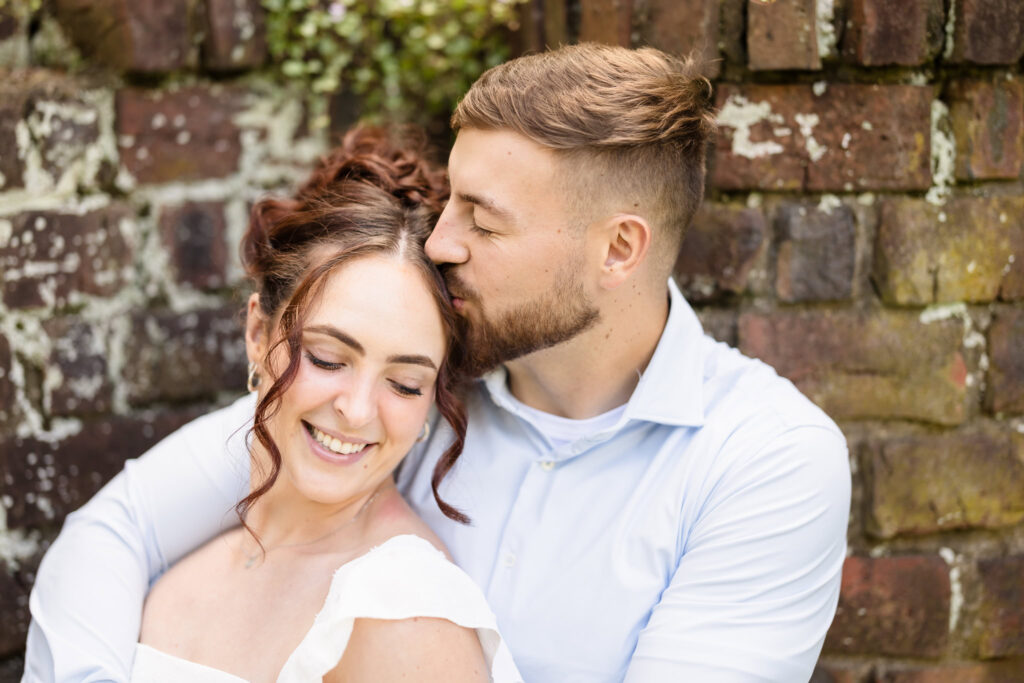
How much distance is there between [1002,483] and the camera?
1804 millimetres

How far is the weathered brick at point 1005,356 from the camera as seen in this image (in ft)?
5.82

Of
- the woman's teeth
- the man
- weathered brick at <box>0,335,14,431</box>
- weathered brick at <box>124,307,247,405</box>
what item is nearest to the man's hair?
the man

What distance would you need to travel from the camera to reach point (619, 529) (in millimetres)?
1589

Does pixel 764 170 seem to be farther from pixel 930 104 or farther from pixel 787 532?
pixel 787 532

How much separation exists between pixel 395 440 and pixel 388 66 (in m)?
0.92

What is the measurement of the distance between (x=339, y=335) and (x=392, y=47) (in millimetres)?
868

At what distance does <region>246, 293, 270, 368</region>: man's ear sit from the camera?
168 cm

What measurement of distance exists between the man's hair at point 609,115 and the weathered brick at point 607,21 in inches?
4.0

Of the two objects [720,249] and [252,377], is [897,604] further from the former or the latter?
[252,377]

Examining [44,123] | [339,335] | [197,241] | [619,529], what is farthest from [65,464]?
[619,529]

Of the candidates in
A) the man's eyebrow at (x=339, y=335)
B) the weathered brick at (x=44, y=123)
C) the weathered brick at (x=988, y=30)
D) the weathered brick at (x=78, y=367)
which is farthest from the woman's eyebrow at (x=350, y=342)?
the weathered brick at (x=988, y=30)

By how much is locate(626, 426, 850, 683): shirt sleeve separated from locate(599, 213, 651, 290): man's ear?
40 cm

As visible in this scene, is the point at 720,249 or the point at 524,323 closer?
the point at 524,323

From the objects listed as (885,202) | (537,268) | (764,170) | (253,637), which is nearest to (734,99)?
(764,170)
